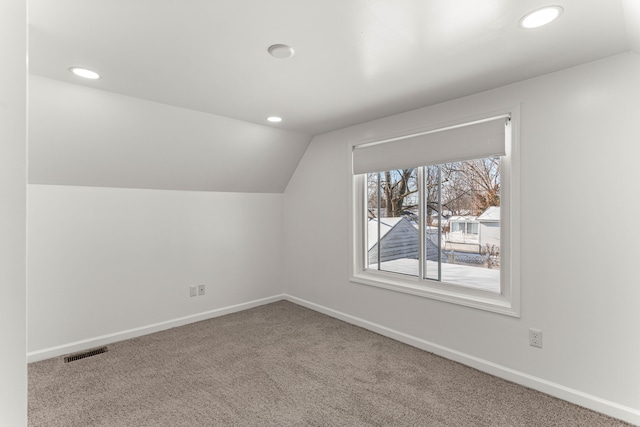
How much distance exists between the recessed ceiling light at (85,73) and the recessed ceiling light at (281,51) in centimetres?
123

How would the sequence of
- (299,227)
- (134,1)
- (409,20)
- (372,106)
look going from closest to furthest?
(134,1) → (409,20) → (372,106) → (299,227)

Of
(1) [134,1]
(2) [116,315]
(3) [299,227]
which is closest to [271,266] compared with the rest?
(3) [299,227]

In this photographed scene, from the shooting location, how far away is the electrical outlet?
225cm

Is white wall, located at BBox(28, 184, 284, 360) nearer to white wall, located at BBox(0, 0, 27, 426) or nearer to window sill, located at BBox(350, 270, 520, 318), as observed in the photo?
window sill, located at BBox(350, 270, 520, 318)

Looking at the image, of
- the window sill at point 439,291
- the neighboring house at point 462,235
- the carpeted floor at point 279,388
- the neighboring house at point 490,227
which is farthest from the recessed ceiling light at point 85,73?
the neighboring house at point 490,227

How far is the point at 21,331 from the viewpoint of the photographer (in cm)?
93

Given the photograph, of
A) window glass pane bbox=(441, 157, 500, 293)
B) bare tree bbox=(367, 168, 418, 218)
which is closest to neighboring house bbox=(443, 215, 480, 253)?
window glass pane bbox=(441, 157, 500, 293)

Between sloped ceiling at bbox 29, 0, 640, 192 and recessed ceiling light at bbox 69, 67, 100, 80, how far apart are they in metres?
0.06

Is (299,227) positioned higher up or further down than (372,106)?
further down

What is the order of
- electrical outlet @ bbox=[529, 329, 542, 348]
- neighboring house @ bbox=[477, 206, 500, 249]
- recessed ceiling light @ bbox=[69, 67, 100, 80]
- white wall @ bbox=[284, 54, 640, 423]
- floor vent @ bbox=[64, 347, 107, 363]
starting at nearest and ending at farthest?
white wall @ bbox=[284, 54, 640, 423]
recessed ceiling light @ bbox=[69, 67, 100, 80]
electrical outlet @ bbox=[529, 329, 542, 348]
neighboring house @ bbox=[477, 206, 500, 249]
floor vent @ bbox=[64, 347, 107, 363]

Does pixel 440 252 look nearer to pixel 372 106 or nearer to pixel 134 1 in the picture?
pixel 372 106

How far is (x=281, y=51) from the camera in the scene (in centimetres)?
185

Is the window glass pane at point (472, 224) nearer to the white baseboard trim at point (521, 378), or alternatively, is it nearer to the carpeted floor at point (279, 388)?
the white baseboard trim at point (521, 378)

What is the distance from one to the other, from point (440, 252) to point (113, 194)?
3190 mm
